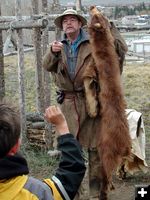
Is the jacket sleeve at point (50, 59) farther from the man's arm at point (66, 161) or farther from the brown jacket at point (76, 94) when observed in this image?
the man's arm at point (66, 161)

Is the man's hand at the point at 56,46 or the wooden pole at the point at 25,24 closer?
the man's hand at the point at 56,46

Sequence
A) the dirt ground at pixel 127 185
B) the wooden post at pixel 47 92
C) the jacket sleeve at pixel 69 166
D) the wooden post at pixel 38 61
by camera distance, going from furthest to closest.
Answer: the wooden post at pixel 38 61
the wooden post at pixel 47 92
the dirt ground at pixel 127 185
the jacket sleeve at pixel 69 166

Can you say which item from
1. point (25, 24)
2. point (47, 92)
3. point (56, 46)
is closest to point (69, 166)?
point (56, 46)

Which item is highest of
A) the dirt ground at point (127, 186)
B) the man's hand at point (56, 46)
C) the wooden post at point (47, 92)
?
the man's hand at point (56, 46)

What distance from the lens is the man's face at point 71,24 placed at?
453 cm

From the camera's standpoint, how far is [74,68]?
4609mm

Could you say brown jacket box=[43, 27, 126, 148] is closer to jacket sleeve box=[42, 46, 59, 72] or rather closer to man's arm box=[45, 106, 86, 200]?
jacket sleeve box=[42, 46, 59, 72]

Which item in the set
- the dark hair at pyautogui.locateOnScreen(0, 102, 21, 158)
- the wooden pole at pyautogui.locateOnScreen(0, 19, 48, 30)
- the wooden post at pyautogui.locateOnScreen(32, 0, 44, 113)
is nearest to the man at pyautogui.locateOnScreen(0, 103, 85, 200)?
the dark hair at pyautogui.locateOnScreen(0, 102, 21, 158)

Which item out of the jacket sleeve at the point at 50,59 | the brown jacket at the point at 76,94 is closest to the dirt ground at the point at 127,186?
the brown jacket at the point at 76,94

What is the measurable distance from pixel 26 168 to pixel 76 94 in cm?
273

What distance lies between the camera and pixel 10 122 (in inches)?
76.3

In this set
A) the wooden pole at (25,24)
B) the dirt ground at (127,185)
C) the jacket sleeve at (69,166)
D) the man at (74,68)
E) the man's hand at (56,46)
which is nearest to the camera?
the jacket sleeve at (69,166)

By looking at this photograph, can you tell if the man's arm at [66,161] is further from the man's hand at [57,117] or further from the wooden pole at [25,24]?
the wooden pole at [25,24]

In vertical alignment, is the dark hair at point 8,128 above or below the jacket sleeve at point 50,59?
below
